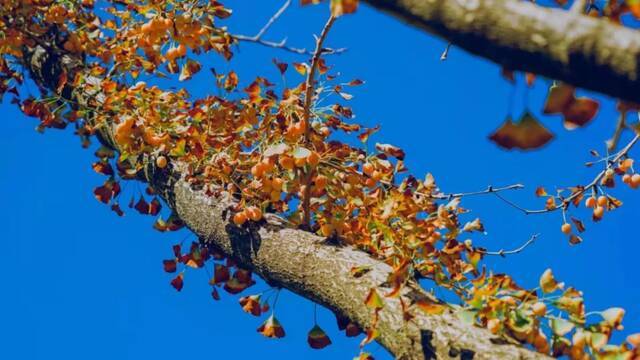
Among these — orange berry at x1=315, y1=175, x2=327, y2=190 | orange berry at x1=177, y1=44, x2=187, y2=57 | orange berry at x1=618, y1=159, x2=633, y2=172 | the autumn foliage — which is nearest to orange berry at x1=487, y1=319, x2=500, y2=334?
the autumn foliage

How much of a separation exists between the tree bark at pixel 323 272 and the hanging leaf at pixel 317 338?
15cm

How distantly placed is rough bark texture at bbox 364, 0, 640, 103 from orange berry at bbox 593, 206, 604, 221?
2509 mm

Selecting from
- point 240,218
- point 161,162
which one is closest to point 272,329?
point 240,218

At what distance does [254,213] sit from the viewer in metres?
2.25

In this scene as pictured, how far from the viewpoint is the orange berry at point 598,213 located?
3245 mm

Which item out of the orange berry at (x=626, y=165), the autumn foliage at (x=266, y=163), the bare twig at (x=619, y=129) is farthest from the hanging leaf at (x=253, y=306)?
the orange berry at (x=626, y=165)

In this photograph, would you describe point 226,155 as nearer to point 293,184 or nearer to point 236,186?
point 236,186

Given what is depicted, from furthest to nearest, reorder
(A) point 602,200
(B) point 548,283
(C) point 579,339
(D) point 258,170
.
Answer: (A) point 602,200
(D) point 258,170
(B) point 548,283
(C) point 579,339

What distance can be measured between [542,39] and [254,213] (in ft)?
4.81

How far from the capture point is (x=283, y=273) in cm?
212

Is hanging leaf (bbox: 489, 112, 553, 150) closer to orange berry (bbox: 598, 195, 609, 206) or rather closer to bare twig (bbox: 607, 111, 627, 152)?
bare twig (bbox: 607, 111, 627, 152)

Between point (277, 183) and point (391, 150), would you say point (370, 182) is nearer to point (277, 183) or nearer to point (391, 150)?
point (391, 150)

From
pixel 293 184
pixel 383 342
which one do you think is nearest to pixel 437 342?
pixel 383 342

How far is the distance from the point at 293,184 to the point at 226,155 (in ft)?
0.96
